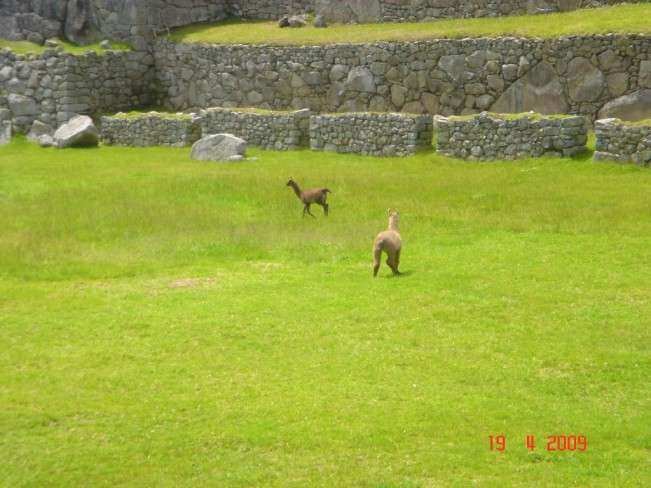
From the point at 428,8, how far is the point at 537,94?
7.15 m

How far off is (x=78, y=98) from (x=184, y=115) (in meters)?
5.24

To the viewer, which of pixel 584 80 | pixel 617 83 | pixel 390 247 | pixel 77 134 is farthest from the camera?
pixel 77 134

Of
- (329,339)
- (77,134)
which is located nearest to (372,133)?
(77,134)

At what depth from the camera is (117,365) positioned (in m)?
10.7

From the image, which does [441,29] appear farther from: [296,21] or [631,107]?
[296,21]

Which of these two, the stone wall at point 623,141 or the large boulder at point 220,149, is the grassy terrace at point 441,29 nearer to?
the stone wall at point 623,141

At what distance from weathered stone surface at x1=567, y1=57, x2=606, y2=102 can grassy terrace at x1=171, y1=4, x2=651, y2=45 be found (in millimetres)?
873

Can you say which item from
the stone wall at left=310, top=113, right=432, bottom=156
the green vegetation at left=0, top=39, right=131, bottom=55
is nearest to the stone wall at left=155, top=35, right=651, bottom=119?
the green vegetation at left=0, top=39, right=131, bottom=55

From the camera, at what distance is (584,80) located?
25.9 metres

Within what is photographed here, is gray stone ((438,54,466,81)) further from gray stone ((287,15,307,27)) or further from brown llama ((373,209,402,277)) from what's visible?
brown llama ((373,209,402,277))

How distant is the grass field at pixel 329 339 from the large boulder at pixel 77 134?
11.4 meters

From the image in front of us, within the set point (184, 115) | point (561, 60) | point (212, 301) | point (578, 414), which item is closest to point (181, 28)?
point (184, 115)

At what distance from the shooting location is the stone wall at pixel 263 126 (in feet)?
94.7

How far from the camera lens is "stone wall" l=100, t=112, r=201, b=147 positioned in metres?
31.1
